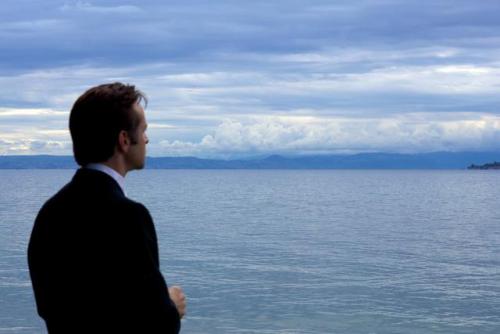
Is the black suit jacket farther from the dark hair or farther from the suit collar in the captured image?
the dark hair

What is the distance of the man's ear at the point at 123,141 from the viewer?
10.2 feet

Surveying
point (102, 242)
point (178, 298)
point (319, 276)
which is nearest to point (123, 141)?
point (102, 242)

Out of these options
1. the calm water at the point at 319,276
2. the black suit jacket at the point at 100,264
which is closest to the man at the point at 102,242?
the black suit jacket at the point at 100,264

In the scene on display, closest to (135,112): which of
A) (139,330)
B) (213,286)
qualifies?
(139,330)

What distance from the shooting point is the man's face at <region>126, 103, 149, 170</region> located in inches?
124

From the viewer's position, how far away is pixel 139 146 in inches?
126

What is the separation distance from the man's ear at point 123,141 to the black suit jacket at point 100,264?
0.14 meters

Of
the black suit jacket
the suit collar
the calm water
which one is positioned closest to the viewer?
the black suit jacket

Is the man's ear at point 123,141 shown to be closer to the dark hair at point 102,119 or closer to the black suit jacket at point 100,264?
the dark hair at point 102,119

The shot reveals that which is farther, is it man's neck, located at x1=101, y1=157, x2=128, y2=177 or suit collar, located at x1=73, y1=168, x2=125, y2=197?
man's neck, located at x1=101, y1=157, x2=128, y2=177

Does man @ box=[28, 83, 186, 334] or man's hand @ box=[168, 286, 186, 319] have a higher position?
man @ box=[28, 83, 186, 334]

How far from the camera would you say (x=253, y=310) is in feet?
86.6

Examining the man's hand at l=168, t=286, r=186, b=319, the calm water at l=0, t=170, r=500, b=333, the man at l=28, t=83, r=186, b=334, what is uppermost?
the man at l=28, t=83, r=186, b=334

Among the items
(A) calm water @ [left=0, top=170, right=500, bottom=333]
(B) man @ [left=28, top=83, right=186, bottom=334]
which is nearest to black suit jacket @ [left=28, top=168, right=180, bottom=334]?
(B) man @ [left=28, top=83, right=186, bottom=334]
